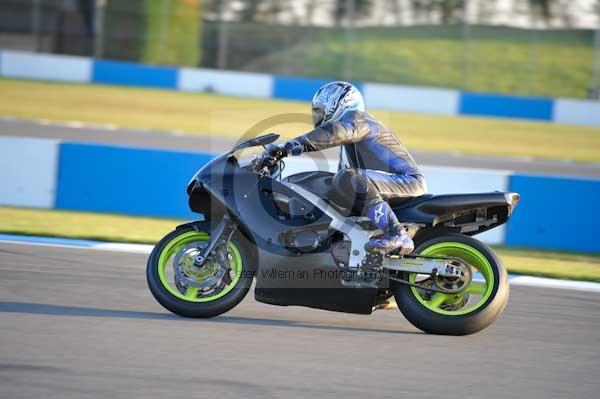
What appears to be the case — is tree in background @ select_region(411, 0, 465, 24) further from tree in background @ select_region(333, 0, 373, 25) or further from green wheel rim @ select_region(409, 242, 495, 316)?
green wheel rim @ select_region(409, 242, 495, 316)

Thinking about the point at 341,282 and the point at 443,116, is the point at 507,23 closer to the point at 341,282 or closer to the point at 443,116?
the point at 443,116

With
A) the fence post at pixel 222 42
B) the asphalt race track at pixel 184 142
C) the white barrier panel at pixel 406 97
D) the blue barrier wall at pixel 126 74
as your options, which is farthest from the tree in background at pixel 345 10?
the asphalt race track at pixel 184 142

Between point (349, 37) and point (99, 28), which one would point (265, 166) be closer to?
point (349, 37)

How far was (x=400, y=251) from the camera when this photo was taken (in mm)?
5781

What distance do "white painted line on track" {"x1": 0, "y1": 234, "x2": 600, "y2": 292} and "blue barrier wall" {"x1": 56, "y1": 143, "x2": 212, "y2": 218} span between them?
193 cm

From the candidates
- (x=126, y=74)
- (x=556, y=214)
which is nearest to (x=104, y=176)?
(x=556, y=214)

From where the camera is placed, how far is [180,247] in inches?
234

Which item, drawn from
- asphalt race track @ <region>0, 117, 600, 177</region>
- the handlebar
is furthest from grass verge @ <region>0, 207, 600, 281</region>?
asphalt race track @ <region>0, 117, 600, 177</region>

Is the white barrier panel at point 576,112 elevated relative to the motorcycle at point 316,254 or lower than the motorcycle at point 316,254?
elevated

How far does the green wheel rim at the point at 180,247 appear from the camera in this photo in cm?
590

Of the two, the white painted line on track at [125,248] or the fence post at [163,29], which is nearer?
the white painted line on track at [125,248]

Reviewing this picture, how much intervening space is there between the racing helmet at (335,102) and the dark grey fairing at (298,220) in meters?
0.36

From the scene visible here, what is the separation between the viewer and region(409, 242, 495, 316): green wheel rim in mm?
5793

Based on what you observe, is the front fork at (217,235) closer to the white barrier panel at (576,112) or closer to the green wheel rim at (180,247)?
the green wheel rim at (180,247)
